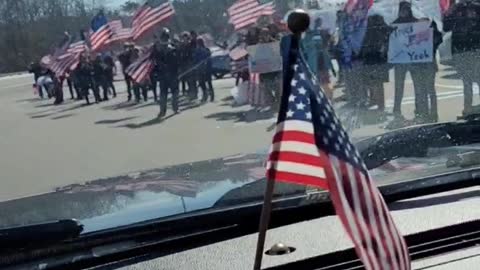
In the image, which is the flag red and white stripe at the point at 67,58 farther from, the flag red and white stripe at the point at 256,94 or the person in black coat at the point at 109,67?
the flag red and white stripe at the point at 256,94

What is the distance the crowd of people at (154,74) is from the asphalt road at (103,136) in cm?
4

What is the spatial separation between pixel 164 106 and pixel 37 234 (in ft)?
2.75

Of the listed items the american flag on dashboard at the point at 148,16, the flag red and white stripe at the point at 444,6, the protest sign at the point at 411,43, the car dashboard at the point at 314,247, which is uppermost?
the american flag on dashboard at the point at 148,16

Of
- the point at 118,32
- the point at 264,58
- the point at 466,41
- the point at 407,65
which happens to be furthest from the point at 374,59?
the point at 118,32

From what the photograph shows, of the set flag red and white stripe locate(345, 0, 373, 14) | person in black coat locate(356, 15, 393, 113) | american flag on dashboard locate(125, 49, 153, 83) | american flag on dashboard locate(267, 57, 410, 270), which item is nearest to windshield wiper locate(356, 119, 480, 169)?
person in black coat locate(356, 15, 393, 113)

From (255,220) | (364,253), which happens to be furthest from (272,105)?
(364,253)

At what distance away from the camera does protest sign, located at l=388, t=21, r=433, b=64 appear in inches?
170

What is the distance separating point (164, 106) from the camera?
144 inches

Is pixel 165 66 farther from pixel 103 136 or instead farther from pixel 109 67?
pixel 103 136

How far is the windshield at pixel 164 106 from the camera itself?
333cm

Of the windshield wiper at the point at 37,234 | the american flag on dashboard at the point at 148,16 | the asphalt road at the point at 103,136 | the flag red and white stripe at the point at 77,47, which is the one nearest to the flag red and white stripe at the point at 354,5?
the asphalt road at the point at 103,136

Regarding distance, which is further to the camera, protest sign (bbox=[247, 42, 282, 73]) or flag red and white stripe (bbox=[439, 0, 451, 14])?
flag red and white stripe (bbox=[439, 0, 451, 14])

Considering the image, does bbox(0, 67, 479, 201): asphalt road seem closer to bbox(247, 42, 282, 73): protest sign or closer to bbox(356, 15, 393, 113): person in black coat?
bbox(247, 42, 282, 73): protest sign

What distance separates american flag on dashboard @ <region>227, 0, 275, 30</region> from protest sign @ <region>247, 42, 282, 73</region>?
0.36ft
